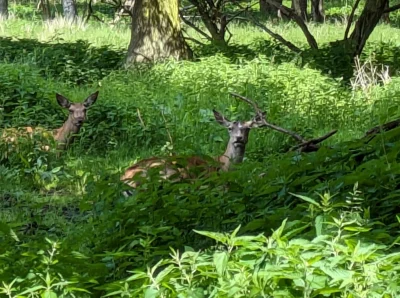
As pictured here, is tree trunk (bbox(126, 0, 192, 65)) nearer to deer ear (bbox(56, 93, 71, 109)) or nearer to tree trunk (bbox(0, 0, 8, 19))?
deer ear (bbox(56, 93, 71, 109))

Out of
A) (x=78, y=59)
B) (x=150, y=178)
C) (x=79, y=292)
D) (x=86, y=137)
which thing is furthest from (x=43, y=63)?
(x=79, y=292)

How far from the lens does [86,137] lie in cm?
900

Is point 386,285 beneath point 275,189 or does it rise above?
above

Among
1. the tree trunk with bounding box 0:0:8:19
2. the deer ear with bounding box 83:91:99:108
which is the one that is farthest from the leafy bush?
the tree trunk with bounding box 0:0:8:19

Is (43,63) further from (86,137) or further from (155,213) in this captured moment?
(155,213)

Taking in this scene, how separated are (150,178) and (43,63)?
28.4 ft

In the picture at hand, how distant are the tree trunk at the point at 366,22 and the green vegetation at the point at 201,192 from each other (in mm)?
572

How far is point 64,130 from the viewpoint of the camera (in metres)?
9.13

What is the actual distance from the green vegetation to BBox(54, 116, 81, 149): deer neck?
106 millimetres

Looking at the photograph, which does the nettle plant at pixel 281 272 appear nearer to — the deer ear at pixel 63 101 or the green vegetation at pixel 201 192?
the green vegetation at pixel 201 192

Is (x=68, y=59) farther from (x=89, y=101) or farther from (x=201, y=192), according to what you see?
(x=201, y=192)

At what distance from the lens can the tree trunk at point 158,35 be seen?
12789mm

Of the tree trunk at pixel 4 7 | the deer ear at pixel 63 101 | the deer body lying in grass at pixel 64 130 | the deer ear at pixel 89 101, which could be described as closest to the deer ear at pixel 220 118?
the deer body lying in grass at pixel 64 130

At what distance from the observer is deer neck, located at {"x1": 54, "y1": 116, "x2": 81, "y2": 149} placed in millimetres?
8656
